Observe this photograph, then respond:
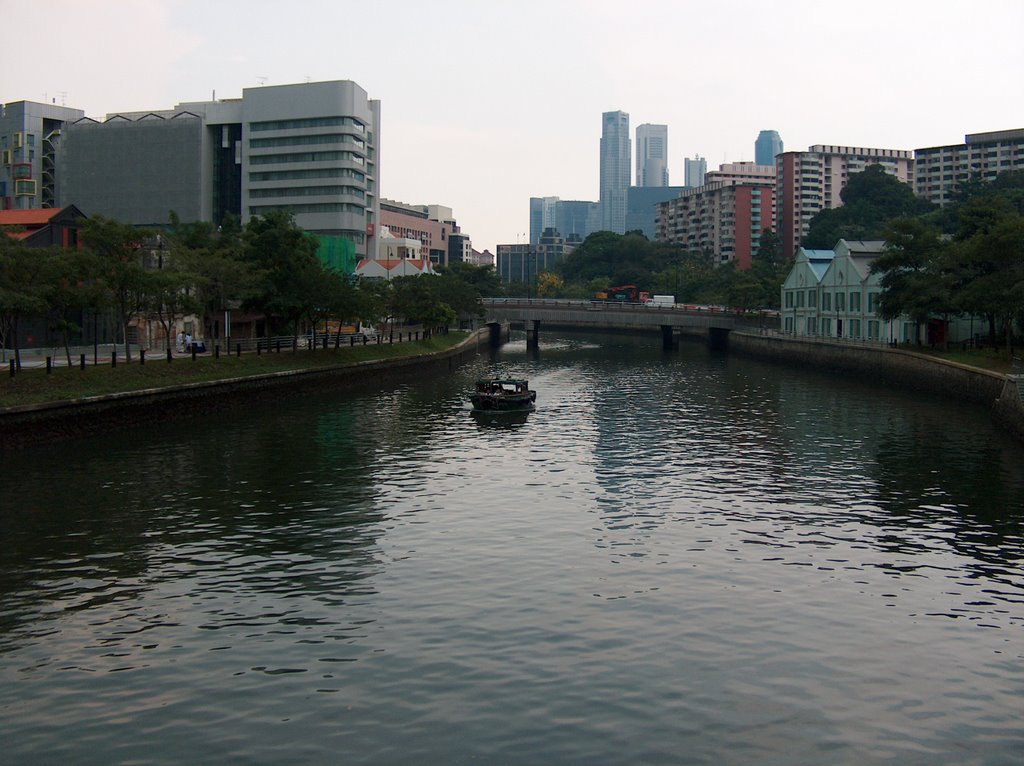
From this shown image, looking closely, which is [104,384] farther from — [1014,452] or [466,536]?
[1014,452]

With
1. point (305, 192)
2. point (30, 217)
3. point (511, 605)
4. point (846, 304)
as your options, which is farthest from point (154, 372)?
point (305, 192)

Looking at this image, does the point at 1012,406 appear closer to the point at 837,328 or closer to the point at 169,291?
the point at 169,291

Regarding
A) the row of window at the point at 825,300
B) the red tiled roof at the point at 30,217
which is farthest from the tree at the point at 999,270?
the red tiled roof at the point at 30,217

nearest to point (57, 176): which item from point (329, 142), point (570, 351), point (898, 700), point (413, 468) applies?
point (329, 142)

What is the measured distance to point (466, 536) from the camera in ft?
114

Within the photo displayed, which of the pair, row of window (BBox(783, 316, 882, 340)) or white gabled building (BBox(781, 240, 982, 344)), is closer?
white gabled building (BBox(781, 240, 982, 344))

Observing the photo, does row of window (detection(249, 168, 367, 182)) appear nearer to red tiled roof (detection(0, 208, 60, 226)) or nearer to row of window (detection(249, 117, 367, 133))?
row of window (detection(249, 117, 367, 133))

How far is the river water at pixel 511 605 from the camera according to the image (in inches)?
768

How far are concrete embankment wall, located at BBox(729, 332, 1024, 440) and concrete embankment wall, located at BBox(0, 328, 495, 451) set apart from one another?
46.4 metres

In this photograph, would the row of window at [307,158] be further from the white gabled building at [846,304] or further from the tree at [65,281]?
the tree at [65,281]

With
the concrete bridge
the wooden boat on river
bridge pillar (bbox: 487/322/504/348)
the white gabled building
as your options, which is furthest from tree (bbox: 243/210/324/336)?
bridge pillar (bbox: 487/322/504/348)

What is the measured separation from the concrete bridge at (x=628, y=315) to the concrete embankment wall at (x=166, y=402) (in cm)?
6005

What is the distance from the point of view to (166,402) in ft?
213

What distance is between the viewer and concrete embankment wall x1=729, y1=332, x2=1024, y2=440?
206ft
